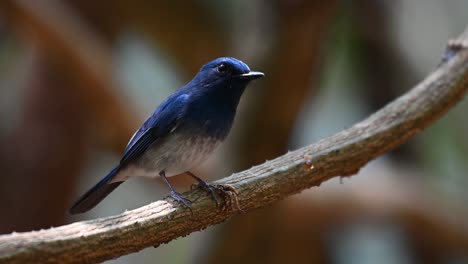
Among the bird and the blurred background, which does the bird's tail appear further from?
the blurred background

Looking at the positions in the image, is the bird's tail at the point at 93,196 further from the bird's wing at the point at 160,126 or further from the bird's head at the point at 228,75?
the bird's head at the point at 228,75

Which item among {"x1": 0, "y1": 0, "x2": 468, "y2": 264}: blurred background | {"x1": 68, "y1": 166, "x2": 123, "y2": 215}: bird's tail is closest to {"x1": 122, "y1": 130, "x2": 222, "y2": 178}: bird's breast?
{"x1": 68, "y1": 166, "x2": 123, "y2": 215}: bird's tail

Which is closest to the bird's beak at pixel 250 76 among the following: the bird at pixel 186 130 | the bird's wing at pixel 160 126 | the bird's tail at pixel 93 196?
the bird at pixel 186 130

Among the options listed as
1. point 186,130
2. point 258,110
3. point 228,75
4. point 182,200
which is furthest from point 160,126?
point 258,110

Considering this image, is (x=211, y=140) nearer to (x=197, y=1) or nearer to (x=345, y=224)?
(x=345, y=224)

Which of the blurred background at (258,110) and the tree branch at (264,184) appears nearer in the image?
the tree branch at (264,184)

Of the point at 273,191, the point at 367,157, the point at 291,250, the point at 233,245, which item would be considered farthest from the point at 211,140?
the point at 291,250

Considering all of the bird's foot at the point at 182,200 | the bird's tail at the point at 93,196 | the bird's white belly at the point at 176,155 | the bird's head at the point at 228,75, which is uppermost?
the bird's head at the point at 228,75

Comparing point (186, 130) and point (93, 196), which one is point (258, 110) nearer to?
point (186, 130)
